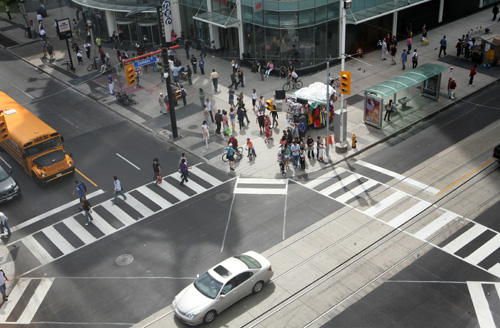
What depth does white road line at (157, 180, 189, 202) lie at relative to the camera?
29.0 metres

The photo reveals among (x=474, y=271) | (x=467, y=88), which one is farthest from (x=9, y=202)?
(x=467, y=88)

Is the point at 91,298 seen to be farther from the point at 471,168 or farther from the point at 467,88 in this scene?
the point at 467,88

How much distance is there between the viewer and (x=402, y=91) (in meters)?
36.0

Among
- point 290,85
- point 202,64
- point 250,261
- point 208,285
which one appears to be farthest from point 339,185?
point 202,64

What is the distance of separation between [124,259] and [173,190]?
19.7 feet

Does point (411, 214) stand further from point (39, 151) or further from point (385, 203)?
point (39, 151)

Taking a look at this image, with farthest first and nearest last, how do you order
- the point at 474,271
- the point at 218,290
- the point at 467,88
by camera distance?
1. the point at 467,88
2. the point at 474,271
3. the point at 218,290

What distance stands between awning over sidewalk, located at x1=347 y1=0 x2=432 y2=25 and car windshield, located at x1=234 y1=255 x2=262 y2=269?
25.3 meters

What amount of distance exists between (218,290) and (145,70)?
2958cm

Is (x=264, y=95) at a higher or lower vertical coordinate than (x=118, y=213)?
higher

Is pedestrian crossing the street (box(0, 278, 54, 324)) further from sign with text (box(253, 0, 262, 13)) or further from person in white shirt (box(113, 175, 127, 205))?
sign with text (box(253, 0, 262, 13))

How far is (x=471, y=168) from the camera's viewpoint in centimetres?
2933

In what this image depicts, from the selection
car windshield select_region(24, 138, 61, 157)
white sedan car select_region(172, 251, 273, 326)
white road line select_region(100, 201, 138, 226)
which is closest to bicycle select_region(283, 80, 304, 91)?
car windshield select_region(24, 138, 61, 157)

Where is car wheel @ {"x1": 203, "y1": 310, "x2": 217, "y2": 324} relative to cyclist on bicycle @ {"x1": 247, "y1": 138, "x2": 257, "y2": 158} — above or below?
below
